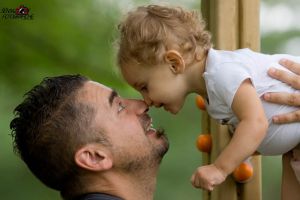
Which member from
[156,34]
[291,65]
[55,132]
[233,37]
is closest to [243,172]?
[291,65]

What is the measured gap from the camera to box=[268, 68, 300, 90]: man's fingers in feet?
3.94

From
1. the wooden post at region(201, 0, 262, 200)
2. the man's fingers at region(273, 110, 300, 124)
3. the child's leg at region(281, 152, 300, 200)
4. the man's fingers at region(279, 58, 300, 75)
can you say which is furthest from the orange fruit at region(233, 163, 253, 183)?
the man's fingers at region(279, 58, 300, 75)

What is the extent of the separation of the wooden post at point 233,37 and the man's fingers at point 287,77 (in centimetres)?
42

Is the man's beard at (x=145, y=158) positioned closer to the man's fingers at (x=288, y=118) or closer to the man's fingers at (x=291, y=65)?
the man's fingers at (x=288, y=118)

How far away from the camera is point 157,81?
1.29 metres

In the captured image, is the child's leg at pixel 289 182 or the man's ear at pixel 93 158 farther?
the child's leg at pixel 289 182

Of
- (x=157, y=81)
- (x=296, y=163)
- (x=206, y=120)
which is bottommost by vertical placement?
(x=296, y=163)

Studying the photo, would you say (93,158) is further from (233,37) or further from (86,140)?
(233,37)

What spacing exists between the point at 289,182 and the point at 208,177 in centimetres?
55

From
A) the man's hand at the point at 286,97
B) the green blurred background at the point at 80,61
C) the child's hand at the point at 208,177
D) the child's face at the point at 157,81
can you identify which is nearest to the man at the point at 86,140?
the man's hand at the point at 286,97

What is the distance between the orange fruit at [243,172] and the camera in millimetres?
1546

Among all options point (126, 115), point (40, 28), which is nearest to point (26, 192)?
point (40, 28)

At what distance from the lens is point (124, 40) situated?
1.35 m

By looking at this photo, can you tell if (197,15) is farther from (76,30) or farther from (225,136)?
(76,30)
